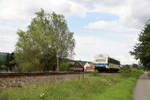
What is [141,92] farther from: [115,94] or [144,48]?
[144,48]

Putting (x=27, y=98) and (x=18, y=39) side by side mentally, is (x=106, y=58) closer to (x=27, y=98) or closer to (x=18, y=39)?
(x=18, y=39)

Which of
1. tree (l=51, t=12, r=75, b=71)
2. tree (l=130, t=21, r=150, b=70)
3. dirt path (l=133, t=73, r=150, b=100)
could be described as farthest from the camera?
tree (l=51, t=12, r=75, b=71)

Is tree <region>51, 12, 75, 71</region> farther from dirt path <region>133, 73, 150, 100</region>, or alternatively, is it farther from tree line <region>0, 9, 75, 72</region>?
dirt path <region>133, 73, 150, 100</region>

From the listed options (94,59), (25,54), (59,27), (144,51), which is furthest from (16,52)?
(144,51)

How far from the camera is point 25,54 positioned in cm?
4150

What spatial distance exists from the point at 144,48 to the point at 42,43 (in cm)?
1880

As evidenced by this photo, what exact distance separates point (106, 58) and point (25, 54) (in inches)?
611

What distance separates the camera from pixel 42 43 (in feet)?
135

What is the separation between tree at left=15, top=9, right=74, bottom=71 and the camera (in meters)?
41.2

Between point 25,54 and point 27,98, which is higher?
point 25,54

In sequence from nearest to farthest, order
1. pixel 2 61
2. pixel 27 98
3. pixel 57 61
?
pixel 27 98 → pixel 2 61 → pixel 57 61

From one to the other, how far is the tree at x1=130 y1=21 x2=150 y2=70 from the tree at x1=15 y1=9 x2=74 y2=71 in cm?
1430

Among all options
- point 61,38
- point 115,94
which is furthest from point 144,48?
point 115,94

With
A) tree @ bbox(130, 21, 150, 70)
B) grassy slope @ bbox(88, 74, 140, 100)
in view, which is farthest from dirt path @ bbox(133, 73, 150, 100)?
tree @ bbox(130, 21, 150, 70)
